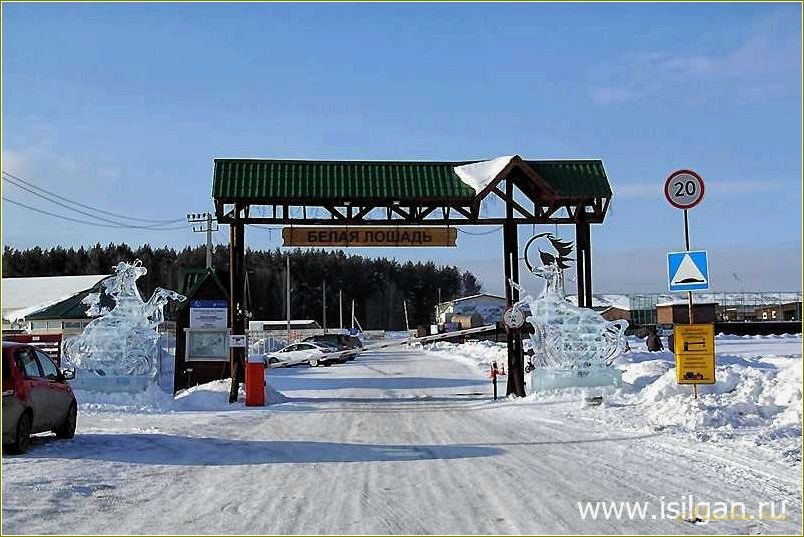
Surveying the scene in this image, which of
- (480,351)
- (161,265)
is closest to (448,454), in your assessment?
(480,351)

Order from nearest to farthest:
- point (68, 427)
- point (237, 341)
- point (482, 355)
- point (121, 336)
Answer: point (68, 427), point (237, 341), point (121, 336), point (482, 355)

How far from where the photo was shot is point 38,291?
78.5m

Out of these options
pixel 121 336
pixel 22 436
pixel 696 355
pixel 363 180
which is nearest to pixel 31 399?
pixel 22 436

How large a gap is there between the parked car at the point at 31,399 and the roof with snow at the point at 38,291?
5814 centimetres

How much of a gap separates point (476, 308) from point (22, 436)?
11139cm

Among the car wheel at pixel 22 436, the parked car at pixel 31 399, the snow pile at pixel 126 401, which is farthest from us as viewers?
the snow pile at pixel 126 401

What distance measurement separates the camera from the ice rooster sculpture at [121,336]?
24.4 m

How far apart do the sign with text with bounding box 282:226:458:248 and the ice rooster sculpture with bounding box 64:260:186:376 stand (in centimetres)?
496

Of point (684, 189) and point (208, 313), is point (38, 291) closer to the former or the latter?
point (208, 313)

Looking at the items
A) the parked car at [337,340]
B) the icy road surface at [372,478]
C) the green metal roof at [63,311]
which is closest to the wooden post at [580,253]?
the icy road surface at [372,478]

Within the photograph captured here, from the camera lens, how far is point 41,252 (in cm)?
12088

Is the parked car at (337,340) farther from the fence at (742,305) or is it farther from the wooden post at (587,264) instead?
the fence at (742,305)

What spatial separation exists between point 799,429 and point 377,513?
27.7 feet

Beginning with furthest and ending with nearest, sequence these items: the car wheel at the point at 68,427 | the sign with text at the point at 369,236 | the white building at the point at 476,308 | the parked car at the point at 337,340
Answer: the white building at the point at 476,308 → the parked car at the point at 337,340 → the sign with text at the point at 369,236 → the car wheel at the point at 68,427
